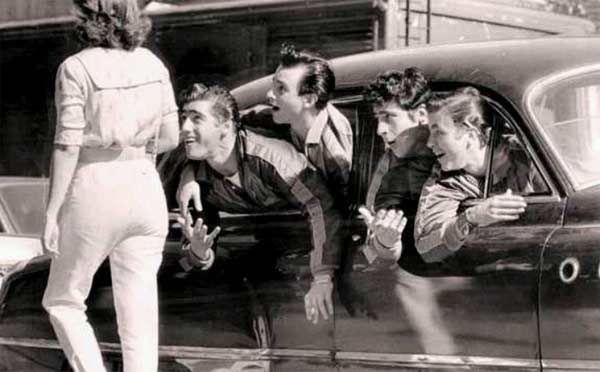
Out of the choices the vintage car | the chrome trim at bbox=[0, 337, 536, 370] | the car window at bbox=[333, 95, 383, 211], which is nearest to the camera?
the vintage car

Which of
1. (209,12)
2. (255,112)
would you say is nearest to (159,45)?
(209,12)

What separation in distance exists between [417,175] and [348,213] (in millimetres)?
355

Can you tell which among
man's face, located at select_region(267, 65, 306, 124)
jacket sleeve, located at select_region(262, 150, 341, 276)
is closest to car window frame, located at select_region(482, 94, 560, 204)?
jacket sleeve, located at select_region(262, 150, 341, 276)

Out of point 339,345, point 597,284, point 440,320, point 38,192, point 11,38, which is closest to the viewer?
point 597,284

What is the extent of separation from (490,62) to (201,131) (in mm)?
1211

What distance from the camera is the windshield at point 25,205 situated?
8.96m

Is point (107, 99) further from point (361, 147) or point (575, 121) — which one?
point (575, 121)

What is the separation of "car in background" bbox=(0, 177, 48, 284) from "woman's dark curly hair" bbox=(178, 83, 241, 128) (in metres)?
2.74

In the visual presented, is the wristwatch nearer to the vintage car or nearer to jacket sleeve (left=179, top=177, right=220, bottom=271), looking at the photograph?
the vintage car

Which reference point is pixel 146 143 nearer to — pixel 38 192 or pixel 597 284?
pixel 597 284

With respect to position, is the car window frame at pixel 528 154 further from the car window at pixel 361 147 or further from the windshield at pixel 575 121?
the car window at pixel 361 147

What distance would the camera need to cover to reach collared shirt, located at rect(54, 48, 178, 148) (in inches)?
197

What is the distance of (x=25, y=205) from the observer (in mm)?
9203

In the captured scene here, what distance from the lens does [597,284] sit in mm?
4328
